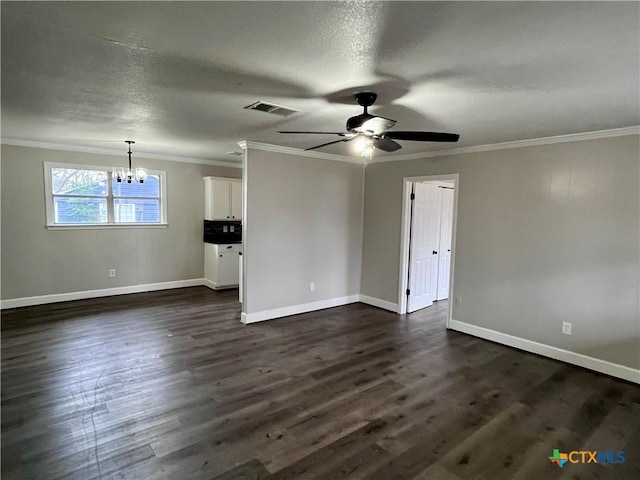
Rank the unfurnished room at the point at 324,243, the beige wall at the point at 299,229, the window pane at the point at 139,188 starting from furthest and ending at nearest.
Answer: the window pane at the point at 139,188
the beige wall at the point at 299,229
the unfurnished room at the point at 324,243

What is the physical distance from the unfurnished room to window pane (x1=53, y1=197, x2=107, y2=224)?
0.09 feet

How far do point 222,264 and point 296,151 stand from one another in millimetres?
2836

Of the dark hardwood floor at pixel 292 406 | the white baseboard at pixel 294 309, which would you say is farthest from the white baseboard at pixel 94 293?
the white baseboard at pixel 294 309

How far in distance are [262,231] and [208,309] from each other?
1.64 meters

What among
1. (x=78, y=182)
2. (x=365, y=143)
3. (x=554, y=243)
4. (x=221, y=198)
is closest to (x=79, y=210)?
(x=78, y=182)

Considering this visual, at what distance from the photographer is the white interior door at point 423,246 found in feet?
18.4

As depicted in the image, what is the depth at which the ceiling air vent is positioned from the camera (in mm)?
2979

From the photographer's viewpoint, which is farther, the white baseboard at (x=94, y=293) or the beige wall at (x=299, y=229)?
the white baseboard at (x=94, y=293)

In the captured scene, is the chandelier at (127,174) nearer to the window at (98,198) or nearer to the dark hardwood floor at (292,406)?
the window at (98,198)

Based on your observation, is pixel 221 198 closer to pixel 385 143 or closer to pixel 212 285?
pixel 212 285

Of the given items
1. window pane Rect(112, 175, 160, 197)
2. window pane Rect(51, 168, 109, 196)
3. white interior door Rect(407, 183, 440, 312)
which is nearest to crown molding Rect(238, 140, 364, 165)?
white interior door Rect(407, 183, 440, 312)

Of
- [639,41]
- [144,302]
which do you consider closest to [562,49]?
[639,41]

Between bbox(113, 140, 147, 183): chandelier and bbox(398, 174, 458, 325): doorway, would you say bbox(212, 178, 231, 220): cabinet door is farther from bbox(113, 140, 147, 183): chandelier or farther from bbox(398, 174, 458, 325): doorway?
bbox(398, 174, 458, 325): doorway

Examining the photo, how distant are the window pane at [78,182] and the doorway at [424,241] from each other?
4924 mm
